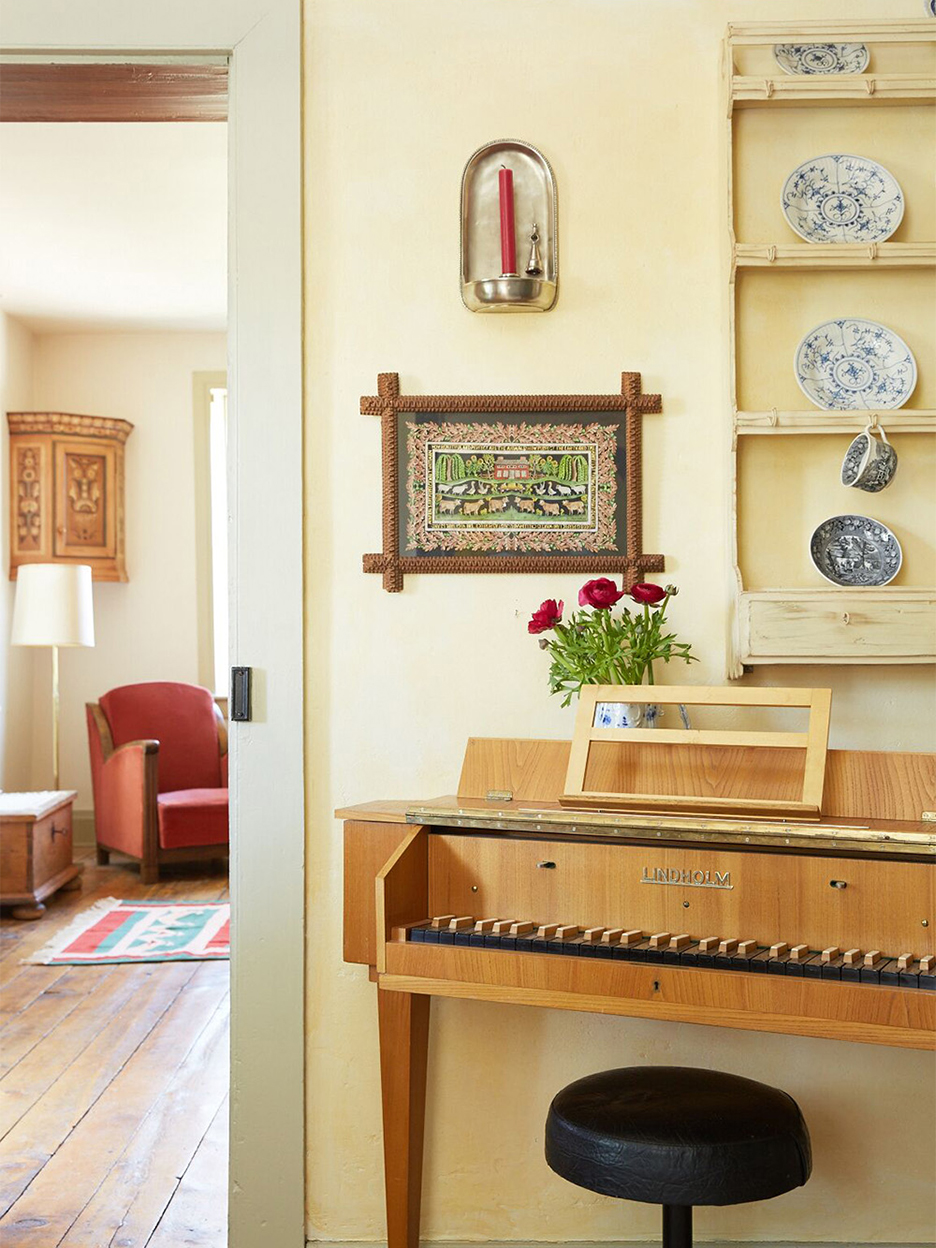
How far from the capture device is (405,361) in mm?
2377

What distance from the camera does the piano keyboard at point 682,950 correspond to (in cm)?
169

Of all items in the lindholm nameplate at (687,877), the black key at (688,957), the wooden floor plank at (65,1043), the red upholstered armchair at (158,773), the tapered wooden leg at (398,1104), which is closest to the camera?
the black key at (688,957)

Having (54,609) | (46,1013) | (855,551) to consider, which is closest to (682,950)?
(855,551)

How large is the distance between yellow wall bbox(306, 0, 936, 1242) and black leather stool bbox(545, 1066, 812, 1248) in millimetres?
463

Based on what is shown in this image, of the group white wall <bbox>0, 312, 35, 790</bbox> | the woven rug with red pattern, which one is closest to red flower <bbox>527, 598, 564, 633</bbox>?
the woven rug with red pattern

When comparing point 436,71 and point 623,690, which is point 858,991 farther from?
point 436,71

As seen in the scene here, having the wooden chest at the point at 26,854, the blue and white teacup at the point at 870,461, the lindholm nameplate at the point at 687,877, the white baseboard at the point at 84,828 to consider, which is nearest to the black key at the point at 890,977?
the lindholm nameplate at the point at 687,877

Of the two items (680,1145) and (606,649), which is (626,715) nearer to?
(606,649)

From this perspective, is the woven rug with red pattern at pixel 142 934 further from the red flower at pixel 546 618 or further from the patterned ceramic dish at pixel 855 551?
the patterned ceramic dish at pixel 855 551

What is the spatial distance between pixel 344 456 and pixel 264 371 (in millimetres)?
216

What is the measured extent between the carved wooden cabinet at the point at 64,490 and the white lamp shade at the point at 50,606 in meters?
0.34

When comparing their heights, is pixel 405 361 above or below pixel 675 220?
below

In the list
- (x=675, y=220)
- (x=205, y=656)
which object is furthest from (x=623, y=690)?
(x=205, y=656)

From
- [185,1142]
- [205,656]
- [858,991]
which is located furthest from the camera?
[205,656]
